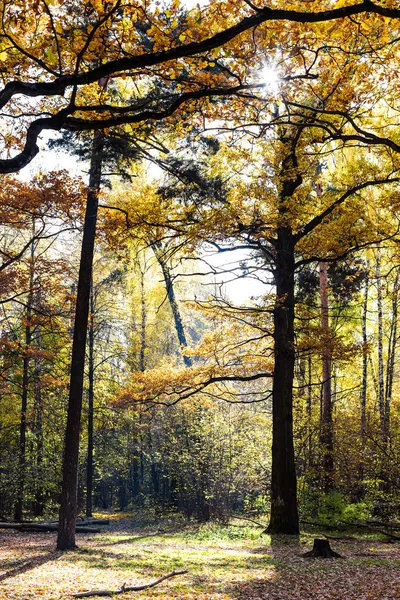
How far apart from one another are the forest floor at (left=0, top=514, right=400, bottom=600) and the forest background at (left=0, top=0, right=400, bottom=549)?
51.1 inches

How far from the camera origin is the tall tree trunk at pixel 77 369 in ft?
31.1

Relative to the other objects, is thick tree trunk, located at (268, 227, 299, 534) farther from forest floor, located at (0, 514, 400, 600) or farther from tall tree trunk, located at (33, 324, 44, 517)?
tall tree trunk, located at (33, 324, 44, 517)

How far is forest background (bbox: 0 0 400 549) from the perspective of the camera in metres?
5.45

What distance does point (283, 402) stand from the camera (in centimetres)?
1187

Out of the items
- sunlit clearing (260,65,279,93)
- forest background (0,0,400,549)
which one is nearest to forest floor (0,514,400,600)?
forest background (0,0,400,549)

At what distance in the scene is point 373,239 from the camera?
1110 cm

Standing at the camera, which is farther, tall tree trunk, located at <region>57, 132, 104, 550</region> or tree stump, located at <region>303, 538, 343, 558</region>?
tall tree trunk, located at <region>57, 132, 104, 550</region>

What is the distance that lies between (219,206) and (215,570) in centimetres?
668

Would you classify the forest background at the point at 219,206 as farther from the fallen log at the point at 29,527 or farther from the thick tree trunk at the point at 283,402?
the fallen log at the point at 29,527

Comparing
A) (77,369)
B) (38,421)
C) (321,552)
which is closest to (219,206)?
(77,369)

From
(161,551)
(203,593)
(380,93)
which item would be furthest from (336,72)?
(161,551)

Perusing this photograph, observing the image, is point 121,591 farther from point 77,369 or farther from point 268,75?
point 268,75

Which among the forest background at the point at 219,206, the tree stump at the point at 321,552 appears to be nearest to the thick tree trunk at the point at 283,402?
the forest background at the point at 219,206

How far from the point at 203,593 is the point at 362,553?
14.2 feet
